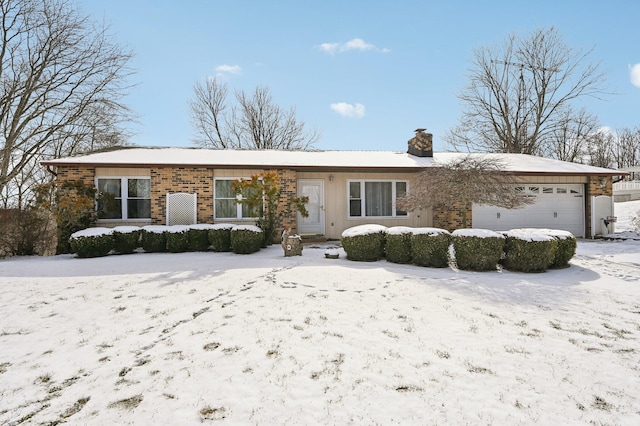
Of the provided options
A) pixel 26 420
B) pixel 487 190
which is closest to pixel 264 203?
pixel 487 190

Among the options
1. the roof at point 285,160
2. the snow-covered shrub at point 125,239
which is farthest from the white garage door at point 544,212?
the snow-covered shrub at point 125,239

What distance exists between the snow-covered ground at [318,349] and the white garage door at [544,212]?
689cm

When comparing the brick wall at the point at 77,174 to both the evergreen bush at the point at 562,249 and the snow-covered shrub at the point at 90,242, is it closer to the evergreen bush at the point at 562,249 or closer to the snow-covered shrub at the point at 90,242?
the snow-covered shrub at the point at 90,242

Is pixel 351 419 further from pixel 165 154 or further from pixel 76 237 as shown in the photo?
pixel 165 154

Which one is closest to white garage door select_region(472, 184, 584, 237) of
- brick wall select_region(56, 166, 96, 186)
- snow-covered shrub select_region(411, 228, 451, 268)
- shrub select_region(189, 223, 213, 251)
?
snow-covered shrub select_region(411, 228, 451, 268)

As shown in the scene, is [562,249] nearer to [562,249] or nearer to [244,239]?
[562,249]

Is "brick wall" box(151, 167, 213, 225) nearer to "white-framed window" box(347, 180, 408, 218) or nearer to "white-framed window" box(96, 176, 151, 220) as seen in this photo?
"white-framed window" box(96, 176, 151, 220)

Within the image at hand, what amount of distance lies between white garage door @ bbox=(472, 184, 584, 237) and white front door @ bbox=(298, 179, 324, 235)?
6.20 meters

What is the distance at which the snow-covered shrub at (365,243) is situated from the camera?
27.0 feet

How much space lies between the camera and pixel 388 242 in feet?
27.0

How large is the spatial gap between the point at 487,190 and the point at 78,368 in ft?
29.1

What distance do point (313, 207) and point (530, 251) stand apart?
24.0 ft

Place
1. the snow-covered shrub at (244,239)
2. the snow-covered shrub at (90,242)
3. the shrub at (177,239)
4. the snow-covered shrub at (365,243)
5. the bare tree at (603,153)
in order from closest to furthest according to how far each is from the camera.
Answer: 1. the snow-covered shrub at (365,243)
2. the snow-covered shrub at (90,242)
3. the snow-covered shrub at (244,239)
4. the shrub at (177,239)
5. the bare tree at (603,153)

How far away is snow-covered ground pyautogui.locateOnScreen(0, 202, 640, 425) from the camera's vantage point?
8.55 feet
